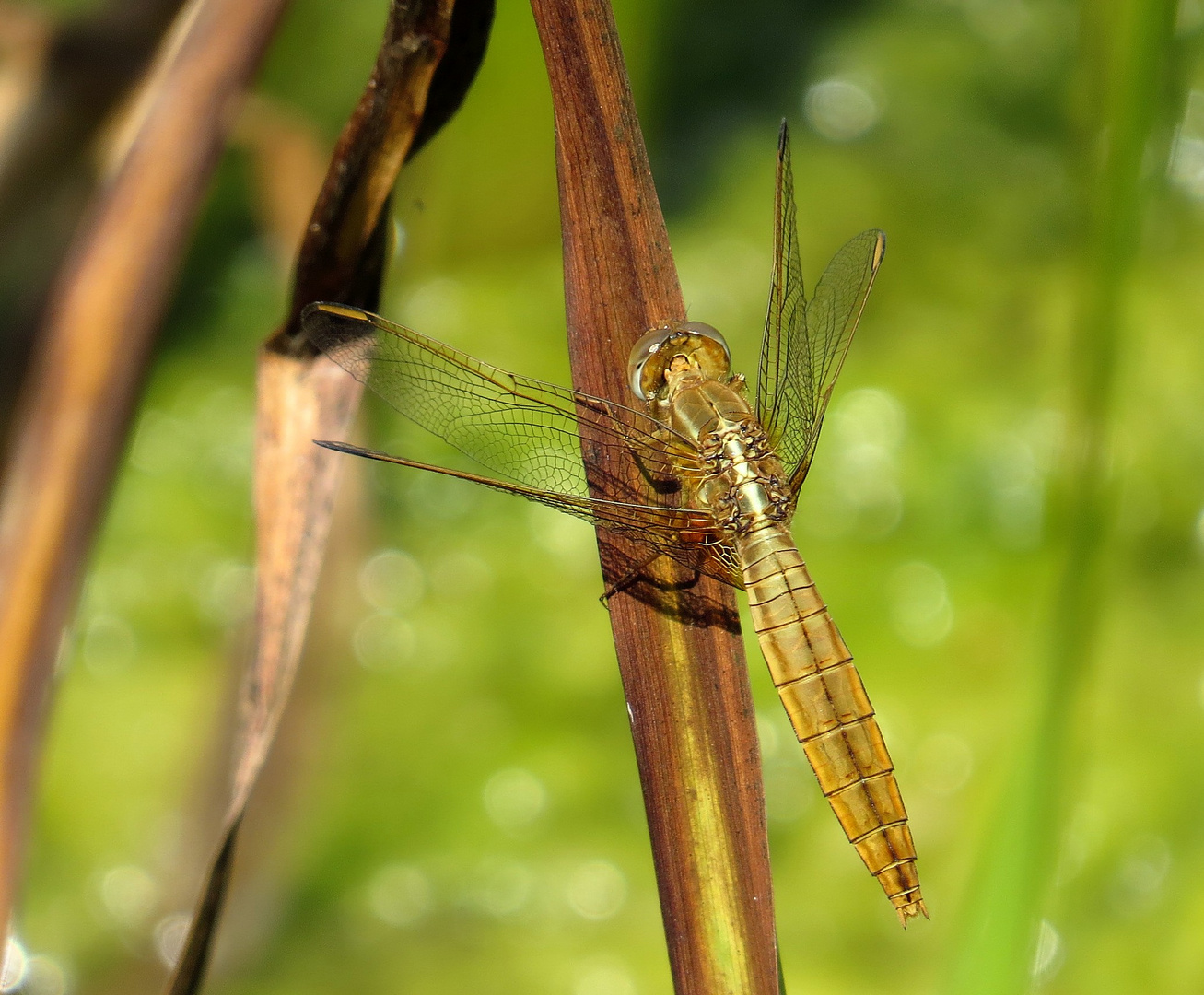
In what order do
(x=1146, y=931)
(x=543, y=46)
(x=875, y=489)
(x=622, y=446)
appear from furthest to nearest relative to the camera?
(x=875, y=489) → (x=1146, y=931) → (x=622, y=446) → (x=543, y=46)

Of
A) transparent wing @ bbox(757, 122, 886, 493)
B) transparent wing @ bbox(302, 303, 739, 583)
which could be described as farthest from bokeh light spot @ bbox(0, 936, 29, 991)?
transparent wing @ bbox(757, 122, 886, 493)

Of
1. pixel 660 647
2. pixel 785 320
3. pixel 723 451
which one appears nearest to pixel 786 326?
pixel 785 320

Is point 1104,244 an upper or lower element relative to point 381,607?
lower

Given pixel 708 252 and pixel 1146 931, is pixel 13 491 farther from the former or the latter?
pixel 1146 931

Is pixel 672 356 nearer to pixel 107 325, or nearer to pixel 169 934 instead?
pixel 107 325

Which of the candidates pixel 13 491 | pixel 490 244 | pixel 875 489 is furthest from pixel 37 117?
pixel 875 489

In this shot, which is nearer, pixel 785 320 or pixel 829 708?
pixel 829 708
